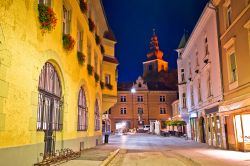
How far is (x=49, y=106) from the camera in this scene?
39.0 ft

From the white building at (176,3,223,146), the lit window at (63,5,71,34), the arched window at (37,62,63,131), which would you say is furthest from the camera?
the white building at (176,3,223,146)

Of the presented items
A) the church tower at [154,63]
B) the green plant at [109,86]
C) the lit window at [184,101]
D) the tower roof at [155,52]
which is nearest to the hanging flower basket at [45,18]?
the green plant at [109,86]

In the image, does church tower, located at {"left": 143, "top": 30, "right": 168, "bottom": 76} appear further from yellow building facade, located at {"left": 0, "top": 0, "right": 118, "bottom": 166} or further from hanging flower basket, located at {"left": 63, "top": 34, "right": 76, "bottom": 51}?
hanging flower basket, located at {"left": 63, "top": 34, "right": 76, "bottom": 51}

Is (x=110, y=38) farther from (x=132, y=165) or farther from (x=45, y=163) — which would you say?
(x=45, y=163)

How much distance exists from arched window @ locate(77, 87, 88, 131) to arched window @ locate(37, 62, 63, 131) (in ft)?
14.7

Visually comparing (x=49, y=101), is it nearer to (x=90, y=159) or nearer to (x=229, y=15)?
(x=90, y=159)

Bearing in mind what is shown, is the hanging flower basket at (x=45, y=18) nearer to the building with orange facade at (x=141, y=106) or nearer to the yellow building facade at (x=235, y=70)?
the yellow building facade at (x=235, y=70)

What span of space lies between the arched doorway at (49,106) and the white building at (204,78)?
13765mm

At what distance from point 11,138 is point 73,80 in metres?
7.86

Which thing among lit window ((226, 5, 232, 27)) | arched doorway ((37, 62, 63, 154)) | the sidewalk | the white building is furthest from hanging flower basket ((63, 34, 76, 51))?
the white building

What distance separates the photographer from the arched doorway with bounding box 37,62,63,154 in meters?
11.0

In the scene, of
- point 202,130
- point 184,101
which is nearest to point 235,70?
point 202,130

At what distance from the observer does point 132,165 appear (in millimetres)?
12922

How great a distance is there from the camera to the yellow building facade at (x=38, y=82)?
7.87m
